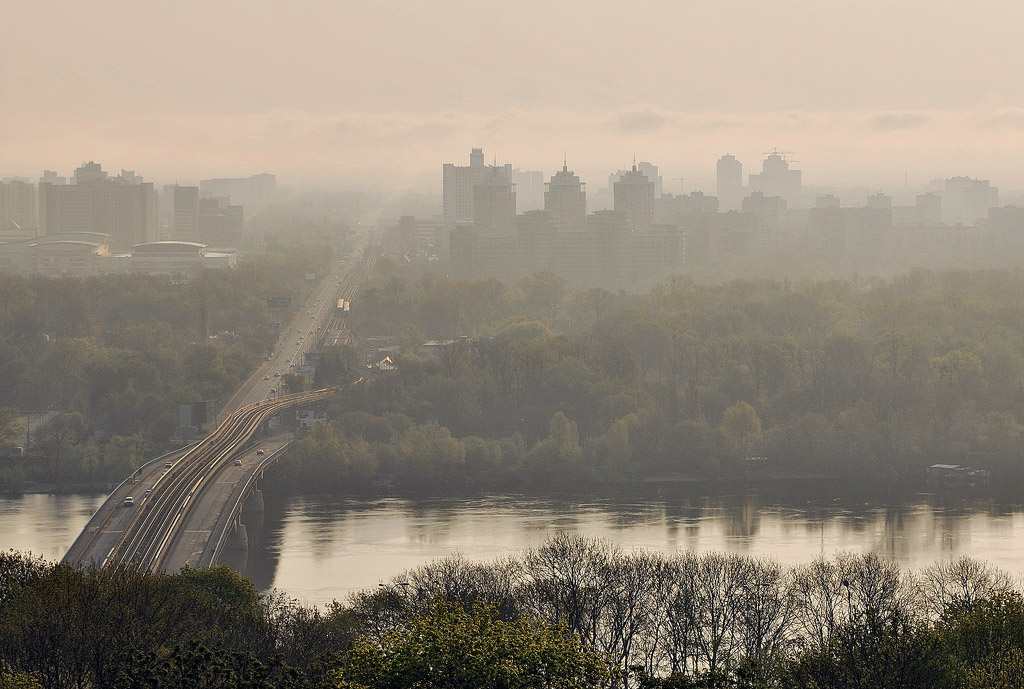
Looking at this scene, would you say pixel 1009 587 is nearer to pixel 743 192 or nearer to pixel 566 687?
pixel 566 687

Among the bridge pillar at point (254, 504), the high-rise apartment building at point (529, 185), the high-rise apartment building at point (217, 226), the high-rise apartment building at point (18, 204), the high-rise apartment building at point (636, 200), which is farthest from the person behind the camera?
the high-rise apartment building at point (529, 185)

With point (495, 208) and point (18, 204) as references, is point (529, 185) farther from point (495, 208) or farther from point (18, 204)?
point (495, 208)

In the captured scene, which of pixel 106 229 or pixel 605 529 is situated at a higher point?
pixel 106 229

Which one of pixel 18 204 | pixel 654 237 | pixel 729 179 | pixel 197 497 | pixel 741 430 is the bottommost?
pixel 197 497

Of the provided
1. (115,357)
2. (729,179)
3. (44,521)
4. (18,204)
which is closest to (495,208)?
(115,357)

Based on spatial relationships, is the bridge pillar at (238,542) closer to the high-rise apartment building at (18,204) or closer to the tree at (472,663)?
the tree at (472,663)

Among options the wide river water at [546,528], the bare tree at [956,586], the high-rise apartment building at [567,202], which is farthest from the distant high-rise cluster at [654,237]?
the bare tree at [956,586]

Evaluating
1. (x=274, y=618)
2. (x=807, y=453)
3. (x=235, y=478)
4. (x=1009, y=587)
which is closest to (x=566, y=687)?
(x=274, y=618)
